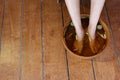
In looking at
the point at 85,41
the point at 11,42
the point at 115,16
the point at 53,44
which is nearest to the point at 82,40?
the point at 85,41

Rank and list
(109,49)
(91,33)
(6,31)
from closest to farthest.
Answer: (91,33)
(109,49)
(6,31)

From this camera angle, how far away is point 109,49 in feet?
3.67

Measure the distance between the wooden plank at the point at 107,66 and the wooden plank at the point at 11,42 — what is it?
0.42 meters

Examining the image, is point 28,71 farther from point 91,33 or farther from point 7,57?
point 91,33

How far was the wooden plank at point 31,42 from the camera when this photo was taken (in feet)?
3.55

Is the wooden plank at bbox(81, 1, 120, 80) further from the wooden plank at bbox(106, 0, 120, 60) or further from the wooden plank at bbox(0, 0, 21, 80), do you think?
the wooden plank at bbox(0, 0, 21, 80)

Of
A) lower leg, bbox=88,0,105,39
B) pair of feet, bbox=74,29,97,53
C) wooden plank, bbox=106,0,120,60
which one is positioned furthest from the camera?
wooden plank, bbox=106,0,120,60

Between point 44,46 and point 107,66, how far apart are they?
0.35 metres

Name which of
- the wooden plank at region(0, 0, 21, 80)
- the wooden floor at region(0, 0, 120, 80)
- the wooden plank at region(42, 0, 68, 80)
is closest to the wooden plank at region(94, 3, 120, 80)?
the wooden floor at region(0, 0, 120, 80)

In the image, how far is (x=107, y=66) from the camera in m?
1.06

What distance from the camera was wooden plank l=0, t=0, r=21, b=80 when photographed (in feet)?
3.55

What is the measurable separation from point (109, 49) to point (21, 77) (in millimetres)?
485

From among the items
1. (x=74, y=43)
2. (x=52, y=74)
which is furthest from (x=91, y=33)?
(x=52, y=74)

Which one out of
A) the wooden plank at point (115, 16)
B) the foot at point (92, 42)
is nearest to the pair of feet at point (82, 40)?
the foot at point (92, 42)
